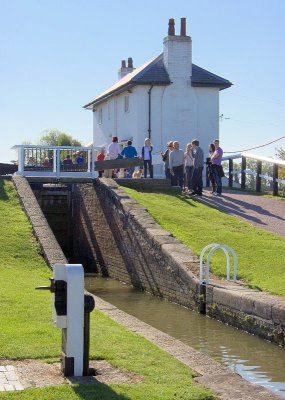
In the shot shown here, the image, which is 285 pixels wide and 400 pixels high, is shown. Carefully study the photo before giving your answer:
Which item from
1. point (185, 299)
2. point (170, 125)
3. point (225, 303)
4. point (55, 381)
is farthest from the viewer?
point (170, 125)

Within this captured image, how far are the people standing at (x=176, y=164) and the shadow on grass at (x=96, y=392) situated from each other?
1733cm

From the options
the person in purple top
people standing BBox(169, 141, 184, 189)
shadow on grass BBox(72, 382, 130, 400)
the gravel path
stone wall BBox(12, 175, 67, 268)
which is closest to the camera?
shadow on grass BBox(72, 382, 130, 400)

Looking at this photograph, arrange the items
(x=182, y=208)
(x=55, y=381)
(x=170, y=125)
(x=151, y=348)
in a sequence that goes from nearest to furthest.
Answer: (x=55, y=381) < (x=151, y=348) < (x=182, y=208) < (x=170, y=125)

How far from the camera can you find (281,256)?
48.5 feet

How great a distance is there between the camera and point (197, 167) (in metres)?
22.4

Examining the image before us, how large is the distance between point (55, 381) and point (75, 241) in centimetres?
1624

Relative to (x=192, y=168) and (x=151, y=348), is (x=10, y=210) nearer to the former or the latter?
(x=192, y=168)

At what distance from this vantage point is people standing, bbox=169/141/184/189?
23.6 m

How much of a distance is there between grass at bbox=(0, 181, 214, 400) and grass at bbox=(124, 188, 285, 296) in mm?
3572

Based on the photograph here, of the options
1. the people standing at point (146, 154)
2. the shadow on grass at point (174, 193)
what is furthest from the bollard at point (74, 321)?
the people standing at point (146, 154)

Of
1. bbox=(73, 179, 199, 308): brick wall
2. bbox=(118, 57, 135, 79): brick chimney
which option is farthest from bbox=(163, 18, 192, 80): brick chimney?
bbox=(73, 179, 199, 308): brick wall

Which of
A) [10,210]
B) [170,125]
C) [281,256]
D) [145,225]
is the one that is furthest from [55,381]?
[170,125]

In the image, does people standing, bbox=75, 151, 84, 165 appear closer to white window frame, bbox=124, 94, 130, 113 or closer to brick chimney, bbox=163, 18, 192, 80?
brick chimney, bbox=163, 18, 192, 80

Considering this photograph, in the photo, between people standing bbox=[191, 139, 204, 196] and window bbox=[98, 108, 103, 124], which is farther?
window bbox=[98, 108, 103, 124]
